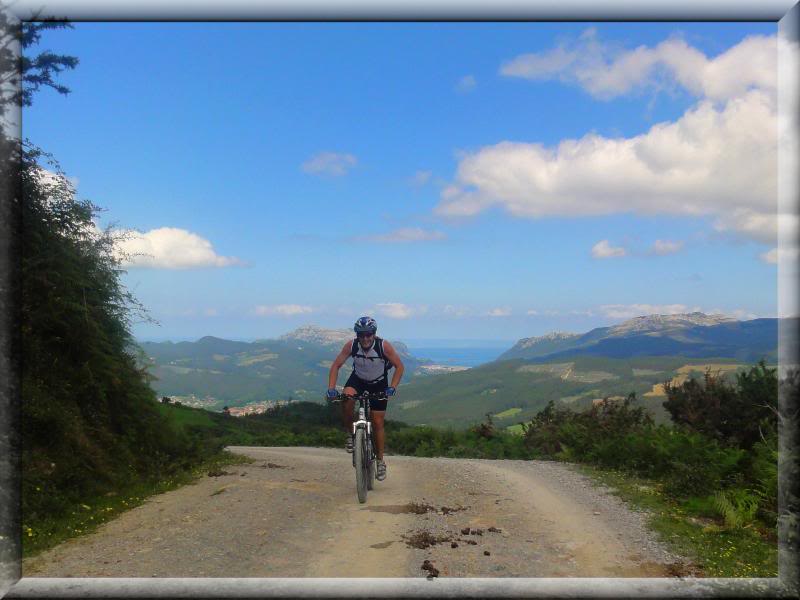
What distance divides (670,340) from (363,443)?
69634 mm

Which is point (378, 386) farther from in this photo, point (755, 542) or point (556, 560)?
point (755, 542)

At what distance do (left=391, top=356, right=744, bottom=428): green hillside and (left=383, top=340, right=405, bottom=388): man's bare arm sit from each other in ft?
225

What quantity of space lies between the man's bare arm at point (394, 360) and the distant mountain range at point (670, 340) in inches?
199

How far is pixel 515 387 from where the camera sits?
12488cm

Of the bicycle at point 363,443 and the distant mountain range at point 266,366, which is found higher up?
the bicycle at point 363,443

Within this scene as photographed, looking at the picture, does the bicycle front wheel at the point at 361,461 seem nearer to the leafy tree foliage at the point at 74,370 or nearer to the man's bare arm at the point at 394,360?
the man's bare arm at the point at 394,360

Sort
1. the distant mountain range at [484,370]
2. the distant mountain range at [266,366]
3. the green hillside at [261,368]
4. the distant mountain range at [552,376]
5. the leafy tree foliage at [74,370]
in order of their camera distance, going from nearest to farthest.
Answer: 1. the leafy tree foliage at [74,370]
2. the distant mountain range at [484,370]
3. the distant mountain range at [266,366]
4. the green hillside at [261,368]
5. the distant mountain range at [552,376]

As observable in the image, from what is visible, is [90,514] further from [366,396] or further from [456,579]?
[456,579]

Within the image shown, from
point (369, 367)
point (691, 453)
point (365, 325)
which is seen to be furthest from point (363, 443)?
point (691, 453)

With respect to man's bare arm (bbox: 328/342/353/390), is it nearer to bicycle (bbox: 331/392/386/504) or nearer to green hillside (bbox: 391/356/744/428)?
bicycle (bbox: 331/392/386/504)

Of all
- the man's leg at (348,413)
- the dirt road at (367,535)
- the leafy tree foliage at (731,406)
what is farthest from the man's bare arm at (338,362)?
the leafy tree foliage at (731,406)

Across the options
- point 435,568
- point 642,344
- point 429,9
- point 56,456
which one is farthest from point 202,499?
point 642,344

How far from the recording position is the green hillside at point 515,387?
87.2m

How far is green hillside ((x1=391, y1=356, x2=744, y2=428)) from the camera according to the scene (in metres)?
87.2
